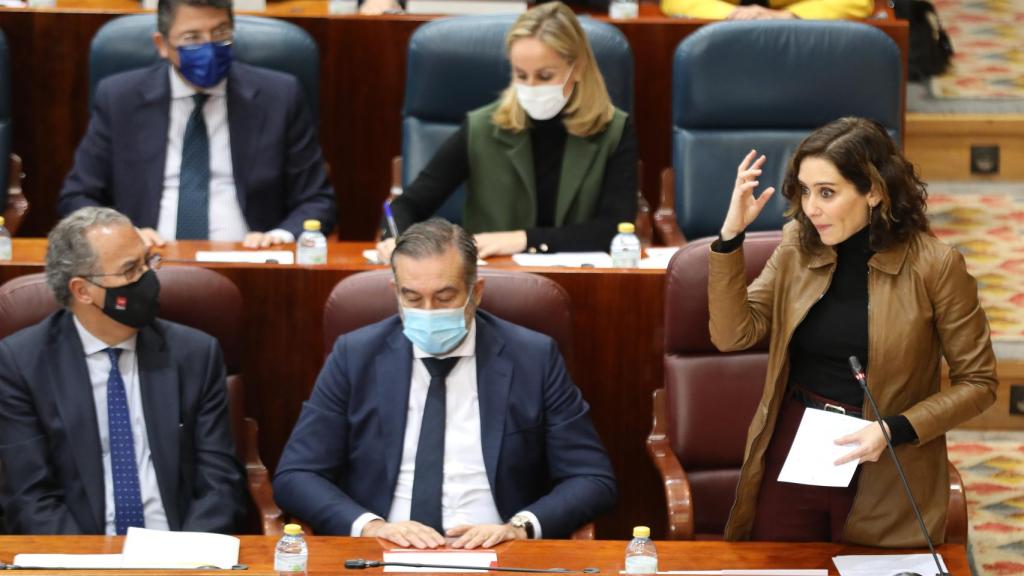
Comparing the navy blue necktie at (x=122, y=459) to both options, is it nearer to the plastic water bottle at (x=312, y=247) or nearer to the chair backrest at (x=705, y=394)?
the plastic water bottle at (x=312, y=247)

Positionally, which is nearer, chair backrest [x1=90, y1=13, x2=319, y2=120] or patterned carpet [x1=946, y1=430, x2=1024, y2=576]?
patterned carpet [x1=946, y1=430, x2=1024, y2=576]

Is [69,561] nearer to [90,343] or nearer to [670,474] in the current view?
[90,343]

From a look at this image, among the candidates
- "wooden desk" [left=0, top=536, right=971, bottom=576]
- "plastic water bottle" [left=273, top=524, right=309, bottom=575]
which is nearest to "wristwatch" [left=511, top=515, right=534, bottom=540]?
"wooden desk" [left=0, top=536, right=971, bottom=576]

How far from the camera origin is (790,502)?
2.36 meters

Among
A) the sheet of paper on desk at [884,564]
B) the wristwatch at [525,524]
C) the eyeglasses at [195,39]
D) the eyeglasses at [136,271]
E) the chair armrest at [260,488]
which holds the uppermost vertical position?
Result: the eyeglasses at [195,39]

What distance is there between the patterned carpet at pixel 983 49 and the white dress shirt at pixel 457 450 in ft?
7.37

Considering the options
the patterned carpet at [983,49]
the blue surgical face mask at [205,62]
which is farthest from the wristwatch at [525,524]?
the patterned carpet at [983,49]

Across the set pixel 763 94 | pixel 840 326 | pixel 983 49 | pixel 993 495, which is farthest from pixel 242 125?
pixel 983 49

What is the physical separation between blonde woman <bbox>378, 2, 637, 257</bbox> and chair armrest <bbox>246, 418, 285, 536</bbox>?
0.65 meters

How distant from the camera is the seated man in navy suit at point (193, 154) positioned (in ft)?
11.5

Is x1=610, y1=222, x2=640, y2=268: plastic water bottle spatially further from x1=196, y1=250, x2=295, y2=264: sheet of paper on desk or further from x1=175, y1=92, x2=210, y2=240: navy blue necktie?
x1=175, y1=92, x2=210, y2=240: navy blue necktie

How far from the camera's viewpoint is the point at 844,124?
2.28 metres

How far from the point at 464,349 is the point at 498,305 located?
0.48 ft

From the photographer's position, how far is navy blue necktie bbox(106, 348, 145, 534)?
263cm
